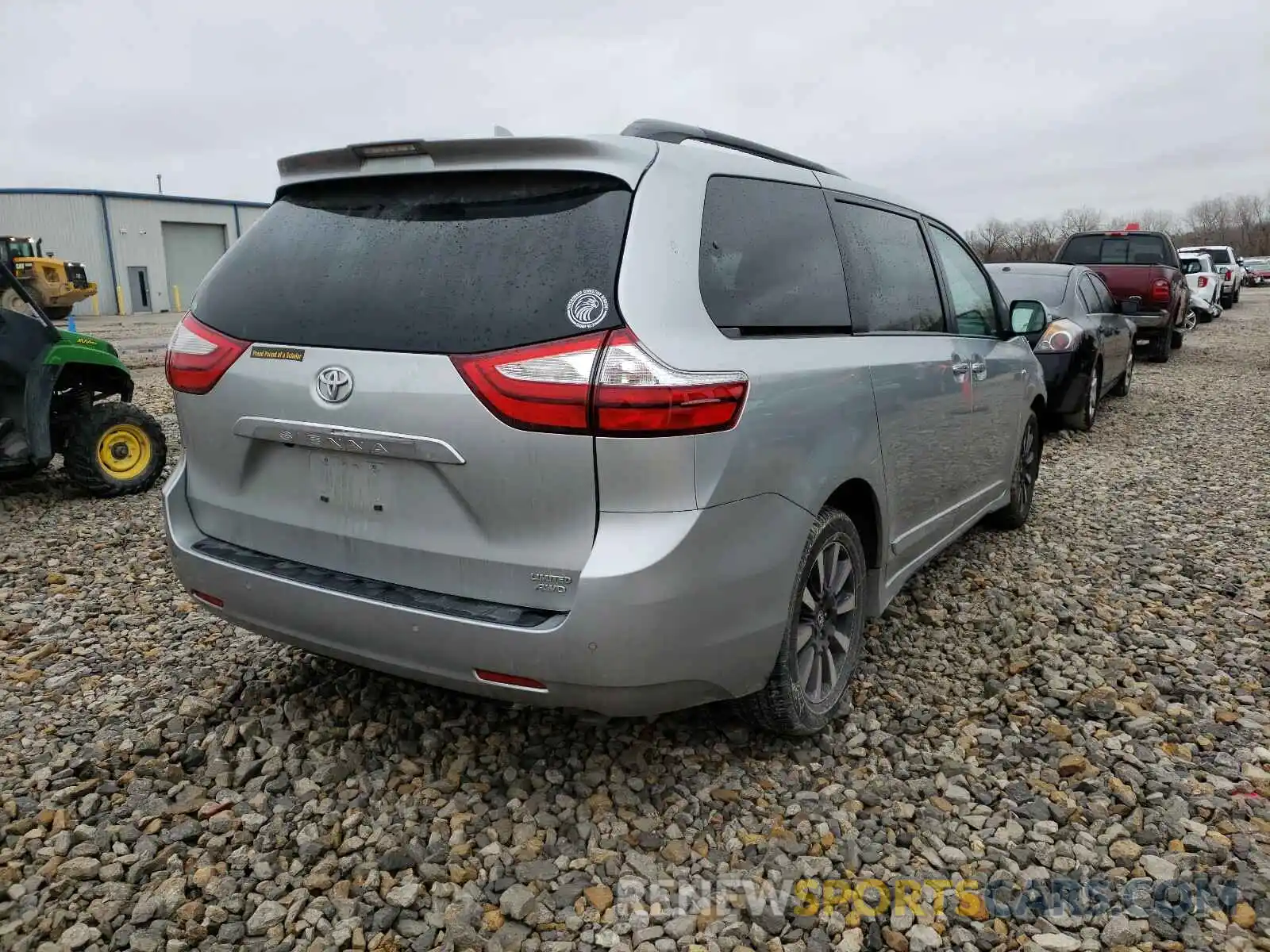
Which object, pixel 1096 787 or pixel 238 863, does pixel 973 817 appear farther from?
pixel 238 863

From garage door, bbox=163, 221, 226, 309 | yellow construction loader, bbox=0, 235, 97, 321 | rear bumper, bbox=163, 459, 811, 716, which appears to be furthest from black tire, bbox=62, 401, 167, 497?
garage door, bbox=163, 221, 226, 309

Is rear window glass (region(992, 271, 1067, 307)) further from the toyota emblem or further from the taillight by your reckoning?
the toyota emblem

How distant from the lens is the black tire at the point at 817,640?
276 cm

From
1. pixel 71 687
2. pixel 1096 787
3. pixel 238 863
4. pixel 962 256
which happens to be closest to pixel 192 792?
pixel 238 863

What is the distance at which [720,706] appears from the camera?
10.1ft

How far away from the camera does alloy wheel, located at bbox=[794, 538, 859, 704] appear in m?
2.93

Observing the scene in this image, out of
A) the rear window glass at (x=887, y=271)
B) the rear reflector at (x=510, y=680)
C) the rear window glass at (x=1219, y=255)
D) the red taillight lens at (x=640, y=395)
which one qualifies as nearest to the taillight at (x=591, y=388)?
the red taillight lens at (x=640, y=395)

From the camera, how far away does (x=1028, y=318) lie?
16.4 ft

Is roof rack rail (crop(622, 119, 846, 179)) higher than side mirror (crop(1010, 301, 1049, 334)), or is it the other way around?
roof rack rail (crop(622, 119, 846, 179))

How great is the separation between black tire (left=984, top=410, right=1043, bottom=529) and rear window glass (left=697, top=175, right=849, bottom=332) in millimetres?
2594

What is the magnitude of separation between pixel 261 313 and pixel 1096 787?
2.89 m

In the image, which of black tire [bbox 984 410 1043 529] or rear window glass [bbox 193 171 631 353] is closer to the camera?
rear window glass [bbox 193 171 631 353]

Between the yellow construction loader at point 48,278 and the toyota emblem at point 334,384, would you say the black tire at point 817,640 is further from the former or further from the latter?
the yellow construction loader at point 48,278

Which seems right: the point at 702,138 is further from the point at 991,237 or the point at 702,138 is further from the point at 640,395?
the point at 991,237
